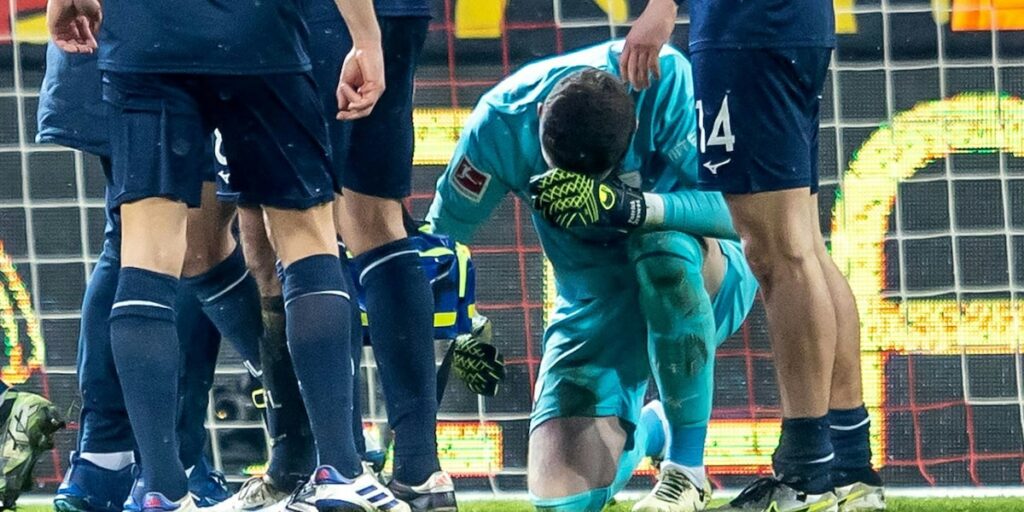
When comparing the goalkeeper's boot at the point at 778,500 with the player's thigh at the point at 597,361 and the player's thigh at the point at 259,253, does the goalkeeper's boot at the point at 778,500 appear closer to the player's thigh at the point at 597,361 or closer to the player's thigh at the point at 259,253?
the player's thigh at the point at 597,361

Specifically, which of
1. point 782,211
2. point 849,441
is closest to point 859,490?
point 849,441

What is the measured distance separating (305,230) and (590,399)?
3.31ft

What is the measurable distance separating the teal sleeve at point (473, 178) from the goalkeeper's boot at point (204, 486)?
26.6 inches

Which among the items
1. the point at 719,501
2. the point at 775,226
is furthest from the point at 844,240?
the point at 775,226

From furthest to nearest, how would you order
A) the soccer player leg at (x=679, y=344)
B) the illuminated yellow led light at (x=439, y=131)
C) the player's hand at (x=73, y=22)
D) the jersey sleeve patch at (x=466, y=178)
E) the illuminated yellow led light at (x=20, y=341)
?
the illuminated yellow led light at (x=20, y=341) < the illuminated yellow led light at (x=439, y=131) < the jersey sleeve patch at (x=466, y=178) < the soccer player leg at (x=679, y=344) < the player's hand at (x=73, y=22)

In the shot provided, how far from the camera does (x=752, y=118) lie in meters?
3.23

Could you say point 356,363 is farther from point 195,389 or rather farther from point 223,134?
point 223,134

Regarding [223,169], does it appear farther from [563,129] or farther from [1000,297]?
[1000,297]

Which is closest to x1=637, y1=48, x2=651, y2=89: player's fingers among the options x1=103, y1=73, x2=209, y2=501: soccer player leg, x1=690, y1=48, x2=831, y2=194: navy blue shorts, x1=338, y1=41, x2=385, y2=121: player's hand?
x1=690, y1=48, x2=831, y2=194: navy blue shorts

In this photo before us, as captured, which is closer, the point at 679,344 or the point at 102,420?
the point at 102,420

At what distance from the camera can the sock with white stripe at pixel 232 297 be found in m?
3.38

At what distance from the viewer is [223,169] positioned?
3.32m

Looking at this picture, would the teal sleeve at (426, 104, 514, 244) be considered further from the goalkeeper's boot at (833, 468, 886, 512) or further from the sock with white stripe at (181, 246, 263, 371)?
the goalkeeper's boot at (833, 468, 886, 512)

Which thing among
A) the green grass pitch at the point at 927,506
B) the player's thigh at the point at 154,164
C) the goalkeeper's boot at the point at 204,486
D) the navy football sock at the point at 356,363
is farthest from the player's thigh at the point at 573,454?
the player's thigh at the point at 154,164
